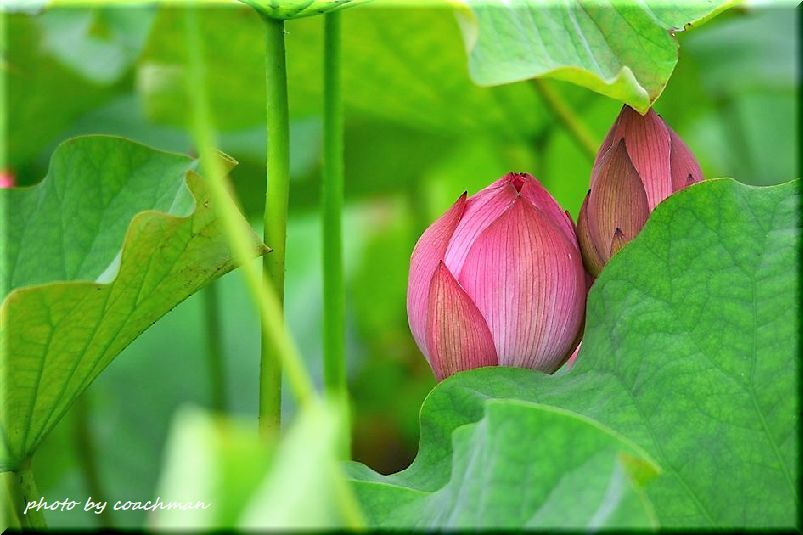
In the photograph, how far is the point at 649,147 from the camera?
58cm

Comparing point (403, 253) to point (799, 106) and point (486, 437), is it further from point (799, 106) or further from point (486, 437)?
point (486, 437)

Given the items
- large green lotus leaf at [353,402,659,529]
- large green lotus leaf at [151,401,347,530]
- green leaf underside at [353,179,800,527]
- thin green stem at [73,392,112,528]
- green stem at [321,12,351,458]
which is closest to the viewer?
large green lotus leaf at [151,401,347,530]

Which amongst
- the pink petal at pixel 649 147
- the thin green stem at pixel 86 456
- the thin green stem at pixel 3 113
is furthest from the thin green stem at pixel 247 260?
the thin green stem at pixel 86 456

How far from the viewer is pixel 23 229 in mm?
720

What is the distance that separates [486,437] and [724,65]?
4.52ft

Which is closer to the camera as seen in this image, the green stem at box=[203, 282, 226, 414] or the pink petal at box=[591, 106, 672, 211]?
the pink petal at box=[591, 106, 672, 211]

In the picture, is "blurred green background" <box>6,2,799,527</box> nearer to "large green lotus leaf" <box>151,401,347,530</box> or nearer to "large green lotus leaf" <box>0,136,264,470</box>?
"large green lotus leaf" <box>0,136,264,470</box>

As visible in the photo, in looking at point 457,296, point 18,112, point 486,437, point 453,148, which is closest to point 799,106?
point 453,148

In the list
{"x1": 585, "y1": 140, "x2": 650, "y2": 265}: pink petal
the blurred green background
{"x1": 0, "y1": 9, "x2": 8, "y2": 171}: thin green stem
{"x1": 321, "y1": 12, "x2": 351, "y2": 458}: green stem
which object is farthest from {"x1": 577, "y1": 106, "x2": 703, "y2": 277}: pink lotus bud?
{"x1": 0, "y1": 9, "x2": 8, "y2": 171}: thin green stem

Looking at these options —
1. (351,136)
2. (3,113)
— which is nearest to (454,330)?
(3,113)

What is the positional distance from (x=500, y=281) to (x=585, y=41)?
0.14 metres

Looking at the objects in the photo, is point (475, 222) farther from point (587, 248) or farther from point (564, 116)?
point (564, 116)

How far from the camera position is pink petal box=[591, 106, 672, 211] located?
583 mm

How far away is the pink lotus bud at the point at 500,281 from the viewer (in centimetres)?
56
